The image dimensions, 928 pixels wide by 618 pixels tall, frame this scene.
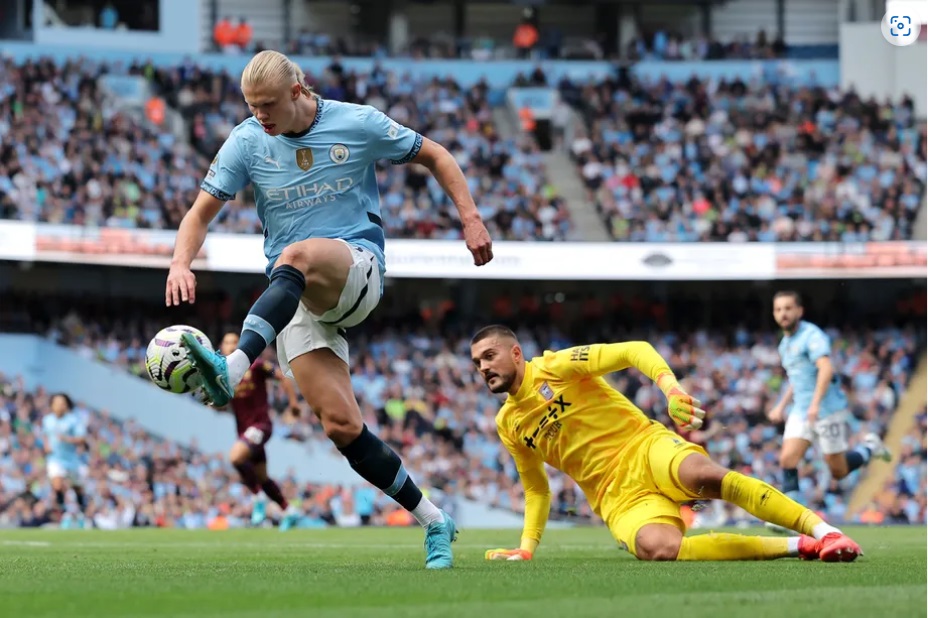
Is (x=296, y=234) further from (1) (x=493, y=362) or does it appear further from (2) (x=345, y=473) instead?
(2) (x=345, y=473)

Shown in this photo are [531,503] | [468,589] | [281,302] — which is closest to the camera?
[468,589]

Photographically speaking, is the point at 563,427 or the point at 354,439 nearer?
the point at 354,439

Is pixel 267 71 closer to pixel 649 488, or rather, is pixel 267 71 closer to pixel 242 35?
pixel 649 488

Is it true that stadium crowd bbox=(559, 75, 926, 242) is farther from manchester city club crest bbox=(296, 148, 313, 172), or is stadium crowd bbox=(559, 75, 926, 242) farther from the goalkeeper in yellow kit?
manchester city club crest bbox=(296, 148, 313, 172)

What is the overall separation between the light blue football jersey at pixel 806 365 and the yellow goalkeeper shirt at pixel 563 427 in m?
4.95

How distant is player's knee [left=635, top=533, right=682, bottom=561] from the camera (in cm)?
750

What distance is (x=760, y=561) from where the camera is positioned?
7.34 m

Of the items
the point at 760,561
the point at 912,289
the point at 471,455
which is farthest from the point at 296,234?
the point at 912,289

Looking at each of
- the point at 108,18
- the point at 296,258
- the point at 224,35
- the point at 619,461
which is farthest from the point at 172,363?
the point at 108,18

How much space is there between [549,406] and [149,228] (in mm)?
20375

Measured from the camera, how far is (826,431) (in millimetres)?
13188

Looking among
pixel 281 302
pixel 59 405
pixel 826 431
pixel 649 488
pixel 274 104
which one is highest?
pixel 274 104

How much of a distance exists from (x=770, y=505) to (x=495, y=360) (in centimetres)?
167

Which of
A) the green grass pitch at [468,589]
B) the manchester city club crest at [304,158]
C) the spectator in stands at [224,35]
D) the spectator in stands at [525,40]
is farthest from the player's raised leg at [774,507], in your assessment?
the spectator in stands at [525,40]
